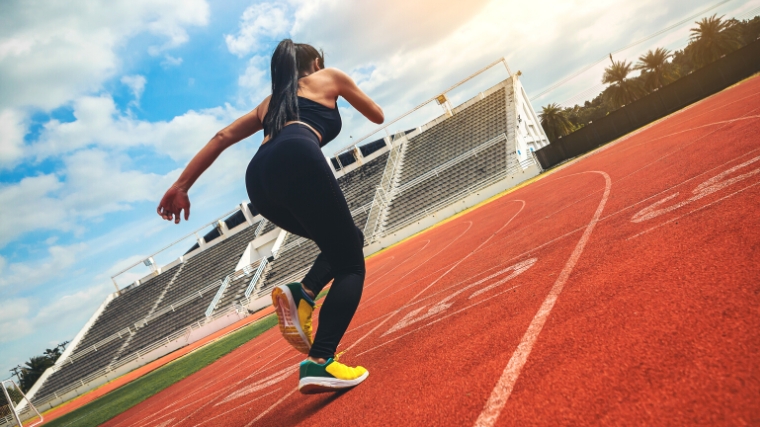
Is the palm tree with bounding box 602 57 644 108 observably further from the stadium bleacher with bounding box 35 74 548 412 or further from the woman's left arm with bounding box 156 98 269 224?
the woman's left arm with bounding box 156 98 269 224

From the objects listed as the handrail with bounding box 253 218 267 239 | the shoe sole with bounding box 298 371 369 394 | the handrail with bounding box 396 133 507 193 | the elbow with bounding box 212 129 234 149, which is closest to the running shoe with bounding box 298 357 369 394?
the shoe sole with bounding box 298 371 369 394

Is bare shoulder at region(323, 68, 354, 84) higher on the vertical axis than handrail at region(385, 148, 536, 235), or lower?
higher

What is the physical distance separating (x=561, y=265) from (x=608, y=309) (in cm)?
138

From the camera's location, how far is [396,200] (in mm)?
30781

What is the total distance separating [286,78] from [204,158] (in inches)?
27.5

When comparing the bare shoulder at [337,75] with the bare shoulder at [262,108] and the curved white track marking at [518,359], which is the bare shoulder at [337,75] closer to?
the bare shoulder at [262,108]

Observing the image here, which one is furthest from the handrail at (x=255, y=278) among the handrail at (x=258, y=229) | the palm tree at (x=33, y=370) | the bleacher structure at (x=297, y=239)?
the palm tree at (x=33, y=370)

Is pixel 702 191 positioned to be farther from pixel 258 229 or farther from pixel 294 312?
pixel 258 229

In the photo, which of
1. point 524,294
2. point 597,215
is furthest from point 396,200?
point 524,294

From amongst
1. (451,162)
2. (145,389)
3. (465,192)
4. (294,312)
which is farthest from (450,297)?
(451,162)

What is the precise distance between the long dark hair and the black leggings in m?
0.11

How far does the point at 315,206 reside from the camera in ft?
8.06

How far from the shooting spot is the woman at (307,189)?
2.47 m

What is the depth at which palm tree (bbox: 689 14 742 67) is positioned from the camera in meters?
46.8
